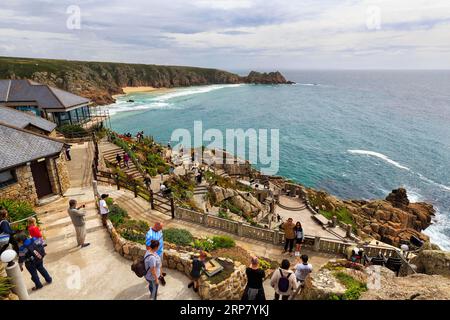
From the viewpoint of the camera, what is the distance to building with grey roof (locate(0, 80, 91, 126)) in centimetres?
2830

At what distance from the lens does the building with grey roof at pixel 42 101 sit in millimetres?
28297

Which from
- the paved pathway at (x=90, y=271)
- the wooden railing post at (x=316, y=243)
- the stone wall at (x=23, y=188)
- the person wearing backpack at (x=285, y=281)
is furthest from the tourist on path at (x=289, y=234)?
the stone wall at (x=23, y=188)

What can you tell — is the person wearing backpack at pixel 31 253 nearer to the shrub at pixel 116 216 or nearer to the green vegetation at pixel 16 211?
the green vegetation at pixel 16 211

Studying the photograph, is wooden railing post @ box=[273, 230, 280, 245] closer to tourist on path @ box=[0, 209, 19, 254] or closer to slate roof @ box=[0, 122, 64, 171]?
tourist on path @ box=[0, 209, 19, 254]

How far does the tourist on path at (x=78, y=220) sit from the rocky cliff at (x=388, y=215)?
2455cm

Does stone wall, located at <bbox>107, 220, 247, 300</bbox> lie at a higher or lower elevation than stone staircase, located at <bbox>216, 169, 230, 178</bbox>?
higher

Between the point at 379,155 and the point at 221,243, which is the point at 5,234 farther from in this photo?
the point at 379,155

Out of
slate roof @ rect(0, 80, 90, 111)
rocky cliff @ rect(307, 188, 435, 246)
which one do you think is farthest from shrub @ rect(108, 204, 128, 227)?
rocky cliff @ rect(307, 188, 435, 246)

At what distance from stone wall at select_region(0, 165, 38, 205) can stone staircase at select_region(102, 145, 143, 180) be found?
8.35 metres

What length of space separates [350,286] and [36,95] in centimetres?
3512

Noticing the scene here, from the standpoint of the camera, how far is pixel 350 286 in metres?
6.93

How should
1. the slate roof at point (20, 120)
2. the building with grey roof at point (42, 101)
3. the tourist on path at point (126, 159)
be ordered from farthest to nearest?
the building with grey roof at point (42, 101) < the tourist on path at point (126, 159) < the slate roof at point (20, 120)

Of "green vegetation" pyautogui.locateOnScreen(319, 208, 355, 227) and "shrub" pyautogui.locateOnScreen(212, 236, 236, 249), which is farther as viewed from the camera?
"green vegetation" pyautogui.locateOnScreen(319, 208, 355, 227)
